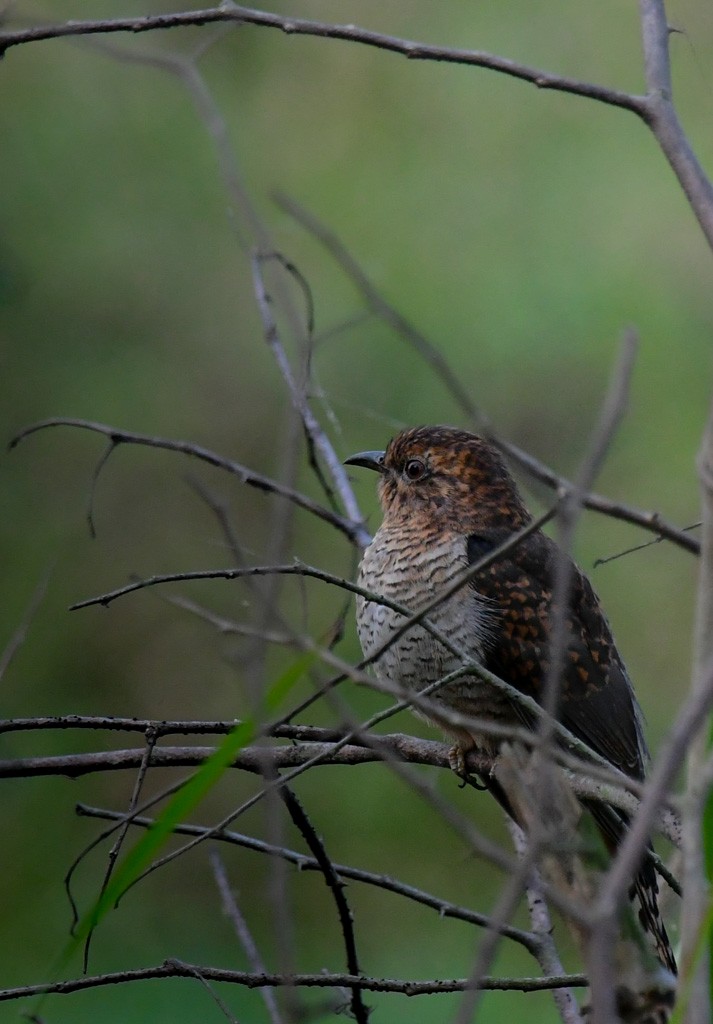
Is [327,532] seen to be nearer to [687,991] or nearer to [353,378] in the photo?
[353,378]

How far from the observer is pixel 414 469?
4.11 metres

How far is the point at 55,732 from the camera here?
6.84 m

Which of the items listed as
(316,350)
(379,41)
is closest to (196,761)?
(379,41)

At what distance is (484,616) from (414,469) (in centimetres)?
75

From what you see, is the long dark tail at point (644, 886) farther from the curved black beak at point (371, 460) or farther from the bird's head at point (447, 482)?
the curved black beak at point (371, 460)

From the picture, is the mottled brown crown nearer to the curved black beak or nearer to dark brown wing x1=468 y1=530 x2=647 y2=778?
the curved black beak

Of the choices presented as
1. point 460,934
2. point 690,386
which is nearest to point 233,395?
point 690,386

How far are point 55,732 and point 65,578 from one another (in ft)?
3.16

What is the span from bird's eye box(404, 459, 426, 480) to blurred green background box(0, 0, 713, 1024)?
2642 mm

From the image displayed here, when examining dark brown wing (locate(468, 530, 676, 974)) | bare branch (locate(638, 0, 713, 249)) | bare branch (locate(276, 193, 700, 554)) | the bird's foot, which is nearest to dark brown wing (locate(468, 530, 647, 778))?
dark brown wing (locate(468, 530, 676, 974))

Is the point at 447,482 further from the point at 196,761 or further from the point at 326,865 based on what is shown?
the point at 326,865

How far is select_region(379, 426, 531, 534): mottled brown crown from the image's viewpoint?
3947 mm

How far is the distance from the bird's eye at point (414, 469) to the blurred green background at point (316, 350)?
2.64m

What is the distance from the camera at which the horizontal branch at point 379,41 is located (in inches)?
83.6
